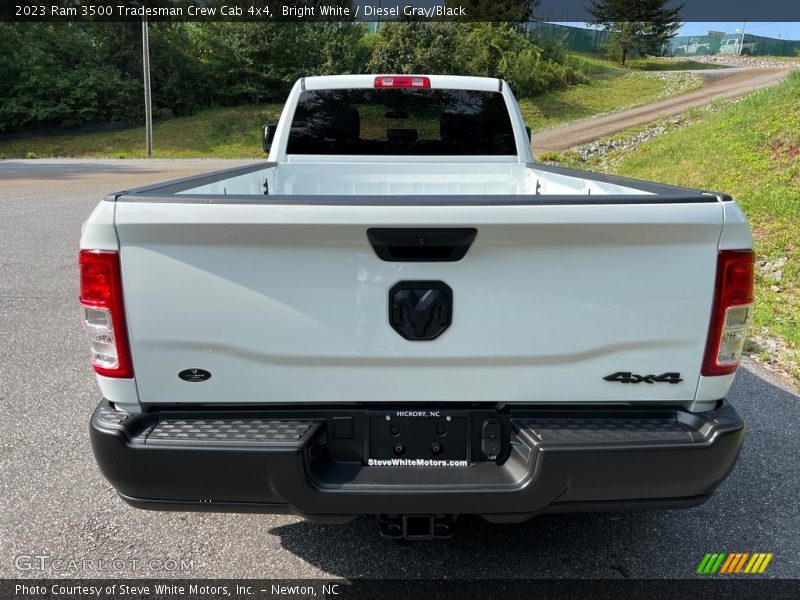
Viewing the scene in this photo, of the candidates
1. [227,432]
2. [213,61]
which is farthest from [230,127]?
[227,432]

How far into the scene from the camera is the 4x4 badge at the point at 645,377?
211 centimetres

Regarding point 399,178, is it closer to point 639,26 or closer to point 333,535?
point 333,535

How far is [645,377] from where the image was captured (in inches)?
83.2

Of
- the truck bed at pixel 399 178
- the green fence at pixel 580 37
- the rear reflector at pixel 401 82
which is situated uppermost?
the green fence at pixel 580 37

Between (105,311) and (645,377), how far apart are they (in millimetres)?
1819

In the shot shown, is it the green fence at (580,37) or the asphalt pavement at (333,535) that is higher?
the green fence at (580,37)

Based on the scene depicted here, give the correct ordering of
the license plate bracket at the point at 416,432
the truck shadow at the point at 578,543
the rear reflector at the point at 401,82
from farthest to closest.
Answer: the rear reflector at the point at 401,82 < the truck shadow at the point at 578,543 < the license plate bracket at the point at 416,432

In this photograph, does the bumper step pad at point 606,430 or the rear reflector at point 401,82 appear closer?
the bumper step pad at point 606,430

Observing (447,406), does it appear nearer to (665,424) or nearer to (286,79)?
(665,424)

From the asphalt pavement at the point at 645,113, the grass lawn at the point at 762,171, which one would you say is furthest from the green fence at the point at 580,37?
the grass lawn at the point at 762,171

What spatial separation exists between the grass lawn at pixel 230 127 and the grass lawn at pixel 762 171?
18787 mm

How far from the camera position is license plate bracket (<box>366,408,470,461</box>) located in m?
2.18

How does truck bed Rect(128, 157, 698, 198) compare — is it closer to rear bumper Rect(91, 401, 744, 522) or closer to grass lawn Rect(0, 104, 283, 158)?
rear bumper Rect(91, 401, 744, 522)

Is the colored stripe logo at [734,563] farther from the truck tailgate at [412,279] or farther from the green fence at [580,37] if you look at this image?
the green fence at [580,37]
